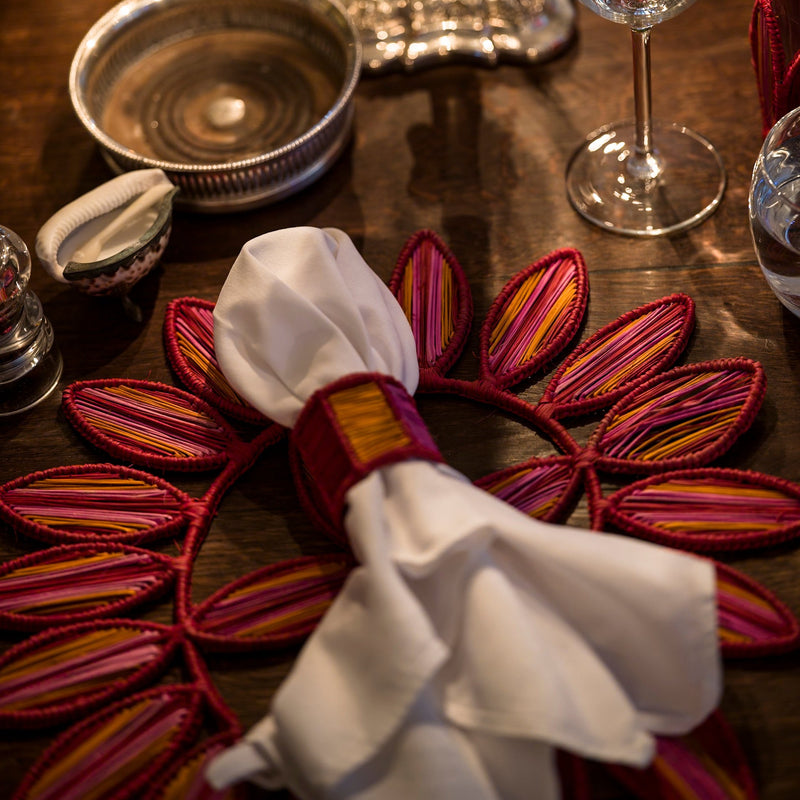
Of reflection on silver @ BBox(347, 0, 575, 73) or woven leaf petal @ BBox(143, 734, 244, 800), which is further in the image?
reflection on silver @ BBox(347, 0, 575, 73)

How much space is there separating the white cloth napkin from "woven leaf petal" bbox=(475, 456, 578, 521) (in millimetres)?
54

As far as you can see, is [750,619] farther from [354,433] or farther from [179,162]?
[179,162]

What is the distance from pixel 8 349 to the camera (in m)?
0.61

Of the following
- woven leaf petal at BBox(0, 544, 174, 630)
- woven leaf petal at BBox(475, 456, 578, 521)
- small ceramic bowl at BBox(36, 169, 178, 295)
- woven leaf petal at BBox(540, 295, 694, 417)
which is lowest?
woven leaf petal at BBox(0, 544, 174, 630)

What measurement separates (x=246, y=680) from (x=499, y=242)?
33 centimetres

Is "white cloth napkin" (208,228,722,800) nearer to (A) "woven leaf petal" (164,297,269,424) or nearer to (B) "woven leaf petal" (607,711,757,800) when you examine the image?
(B) "woven leaf petal" (607,711,757,800)

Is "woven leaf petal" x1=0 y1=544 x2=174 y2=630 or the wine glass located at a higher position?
the wine glass

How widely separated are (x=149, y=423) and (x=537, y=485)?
0.75 ft

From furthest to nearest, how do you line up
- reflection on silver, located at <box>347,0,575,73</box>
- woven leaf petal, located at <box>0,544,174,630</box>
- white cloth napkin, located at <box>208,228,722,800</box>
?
reflection on silver, located at <box>347,0,575,73</box> < woven leaf petal, located at <box>0,544,174,630</box> < white cloth napkin, located at <box>208,228,722,800</box>

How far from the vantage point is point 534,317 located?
0.61 m

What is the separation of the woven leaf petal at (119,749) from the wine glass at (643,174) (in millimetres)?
403

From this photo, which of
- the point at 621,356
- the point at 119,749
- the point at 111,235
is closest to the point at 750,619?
the point at 621,356

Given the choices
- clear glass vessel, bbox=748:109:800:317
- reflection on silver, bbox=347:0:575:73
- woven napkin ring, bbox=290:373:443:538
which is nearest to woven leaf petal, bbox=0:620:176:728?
woven napkin ring, bbox=290:373:443:538

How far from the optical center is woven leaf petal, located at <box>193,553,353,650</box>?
0.49 m
